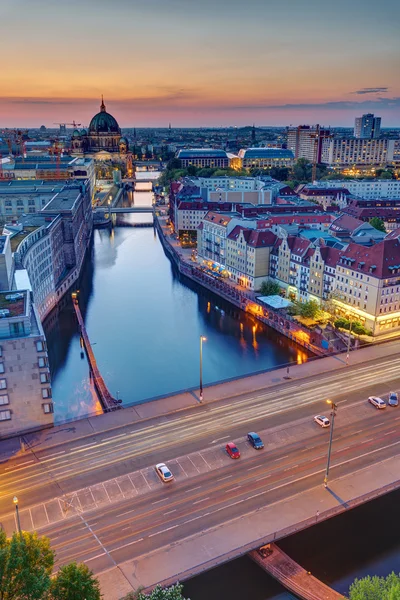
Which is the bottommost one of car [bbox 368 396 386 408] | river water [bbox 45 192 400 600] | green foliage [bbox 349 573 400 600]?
river water [bbox 45 192 400 600]

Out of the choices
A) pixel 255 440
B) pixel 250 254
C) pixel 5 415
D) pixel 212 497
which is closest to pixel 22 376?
pixel 5 415

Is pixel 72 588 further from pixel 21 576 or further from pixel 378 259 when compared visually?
pixel 378 259

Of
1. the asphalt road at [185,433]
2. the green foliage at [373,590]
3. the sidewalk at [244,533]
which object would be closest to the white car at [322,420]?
the asphalt road at [185,433]

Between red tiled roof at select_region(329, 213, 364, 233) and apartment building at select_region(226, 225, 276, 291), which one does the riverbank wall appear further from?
red tiled roof at select_region(329, 213, 364, 233)

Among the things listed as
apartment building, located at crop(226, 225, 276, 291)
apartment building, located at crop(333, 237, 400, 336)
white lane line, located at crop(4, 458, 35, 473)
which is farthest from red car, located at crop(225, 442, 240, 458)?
apartment building, located at crop(226, 225, 276, 291)

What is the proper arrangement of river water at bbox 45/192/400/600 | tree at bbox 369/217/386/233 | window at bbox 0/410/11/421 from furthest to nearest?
1. tree at bbox 369/217/386/233
2. window at bbox 0/410/11/421
3. river water at bbox 45/192/400/600

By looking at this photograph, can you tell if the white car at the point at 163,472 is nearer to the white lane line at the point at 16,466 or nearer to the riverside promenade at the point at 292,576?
the riverside promenade at the point at 292,576

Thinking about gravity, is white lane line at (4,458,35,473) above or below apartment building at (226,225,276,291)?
below

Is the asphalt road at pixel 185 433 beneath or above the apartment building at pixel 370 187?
beneath
